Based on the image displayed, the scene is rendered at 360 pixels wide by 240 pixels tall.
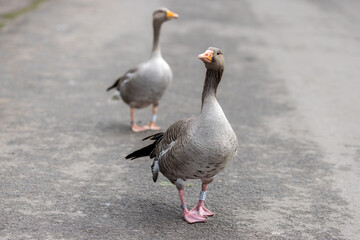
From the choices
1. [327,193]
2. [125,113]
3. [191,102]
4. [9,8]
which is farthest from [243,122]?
[9,8]

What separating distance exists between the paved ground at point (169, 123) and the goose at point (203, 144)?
1.62ft

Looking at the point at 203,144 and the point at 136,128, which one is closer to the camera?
the point at 203,144

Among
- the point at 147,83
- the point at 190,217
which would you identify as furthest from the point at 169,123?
the point at 190,217

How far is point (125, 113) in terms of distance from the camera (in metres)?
9.04

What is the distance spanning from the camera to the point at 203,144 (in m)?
4.87

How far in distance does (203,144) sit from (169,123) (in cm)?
367

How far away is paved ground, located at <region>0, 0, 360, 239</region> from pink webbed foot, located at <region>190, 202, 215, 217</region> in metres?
0.10

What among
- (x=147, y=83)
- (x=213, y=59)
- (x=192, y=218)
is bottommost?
(x=192, y=218)

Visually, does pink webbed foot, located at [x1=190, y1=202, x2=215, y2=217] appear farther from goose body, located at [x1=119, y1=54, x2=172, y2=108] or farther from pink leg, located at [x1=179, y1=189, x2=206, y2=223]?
goose body, located at [x1=119, y1=54, x2=172, y2=108]

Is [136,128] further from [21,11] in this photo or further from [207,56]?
[21,11]

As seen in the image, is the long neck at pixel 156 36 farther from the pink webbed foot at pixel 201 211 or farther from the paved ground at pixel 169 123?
the pink webbed foot at pixel 201 211

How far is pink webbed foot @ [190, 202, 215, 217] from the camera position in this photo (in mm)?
5387

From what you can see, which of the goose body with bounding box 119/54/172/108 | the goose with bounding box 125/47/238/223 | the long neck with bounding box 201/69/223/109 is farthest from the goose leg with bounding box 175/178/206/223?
the goose body with bounding box 119/54/172/108

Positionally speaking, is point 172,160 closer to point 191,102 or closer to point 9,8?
point 191,102
